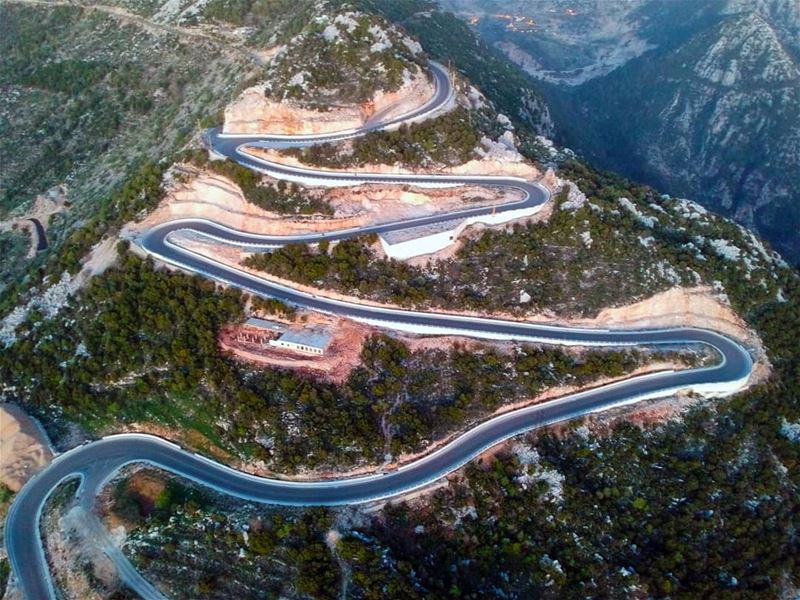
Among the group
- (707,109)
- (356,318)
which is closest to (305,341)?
(356,318)

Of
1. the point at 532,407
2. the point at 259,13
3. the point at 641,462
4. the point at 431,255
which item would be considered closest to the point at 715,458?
the point at 641,462

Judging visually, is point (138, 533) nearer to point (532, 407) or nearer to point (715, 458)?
point (532, 407)

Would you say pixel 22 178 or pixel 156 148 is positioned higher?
pixel 156 148

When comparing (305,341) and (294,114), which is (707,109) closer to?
(294,114)

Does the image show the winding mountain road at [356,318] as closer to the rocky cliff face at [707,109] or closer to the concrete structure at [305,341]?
the concrete structure at [305,341]

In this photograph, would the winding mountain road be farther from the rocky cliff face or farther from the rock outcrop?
the rocky cliff face

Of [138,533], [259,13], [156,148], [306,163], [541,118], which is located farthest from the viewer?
[541,118]
